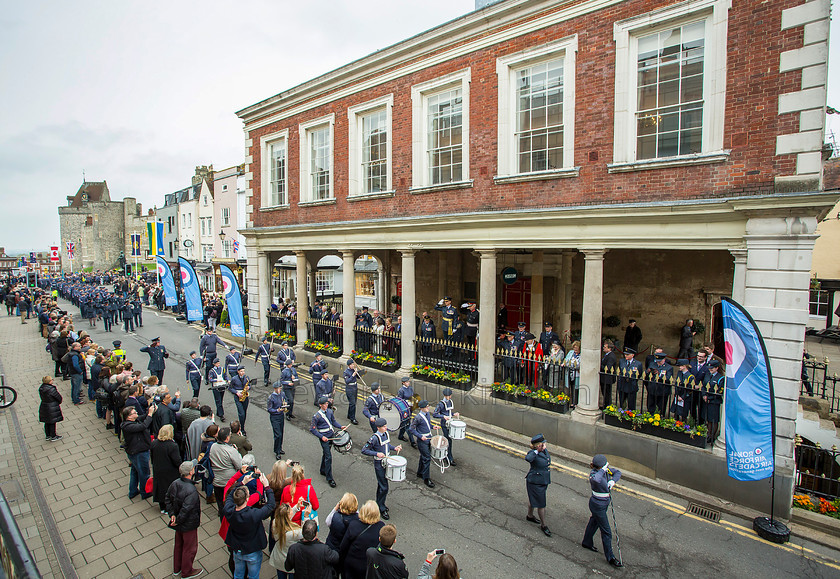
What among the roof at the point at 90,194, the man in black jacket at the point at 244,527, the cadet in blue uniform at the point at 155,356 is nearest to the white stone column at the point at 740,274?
the man in black jacket at the point at 244,527

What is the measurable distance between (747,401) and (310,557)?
22.4 feet

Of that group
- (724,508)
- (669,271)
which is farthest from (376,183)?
(724,508)

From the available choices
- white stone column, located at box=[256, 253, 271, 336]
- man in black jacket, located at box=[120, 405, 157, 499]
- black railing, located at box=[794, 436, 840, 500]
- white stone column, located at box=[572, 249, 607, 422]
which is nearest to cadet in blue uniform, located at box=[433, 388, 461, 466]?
white stone column, located at box=[572, 249, 607, 422]

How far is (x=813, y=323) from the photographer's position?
72.3ft

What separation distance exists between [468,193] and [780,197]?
6676 mm

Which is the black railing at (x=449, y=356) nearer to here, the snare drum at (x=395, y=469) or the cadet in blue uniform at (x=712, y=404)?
the snare drum at (x=395, y=469)

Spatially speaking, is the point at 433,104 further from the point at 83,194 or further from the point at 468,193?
the point at 83,194

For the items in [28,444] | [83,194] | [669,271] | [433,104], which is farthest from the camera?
[83,194]

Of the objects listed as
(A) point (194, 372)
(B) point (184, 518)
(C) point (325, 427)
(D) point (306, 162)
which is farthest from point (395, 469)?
(D) point (306, 162)

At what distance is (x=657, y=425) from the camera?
850 cm

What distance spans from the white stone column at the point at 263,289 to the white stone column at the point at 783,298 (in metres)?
17.1

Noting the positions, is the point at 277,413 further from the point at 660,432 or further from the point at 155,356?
the point at 660,432

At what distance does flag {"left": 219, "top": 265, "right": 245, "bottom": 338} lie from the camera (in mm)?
13062

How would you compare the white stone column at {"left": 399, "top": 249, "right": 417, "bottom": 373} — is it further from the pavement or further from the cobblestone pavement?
the cobblestone pavement
